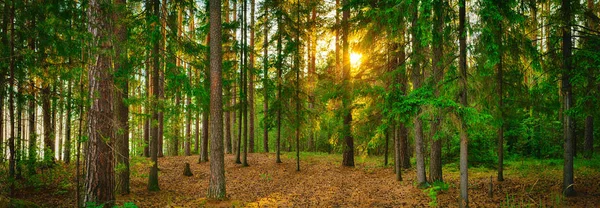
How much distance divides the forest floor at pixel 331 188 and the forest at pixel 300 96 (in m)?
0.09

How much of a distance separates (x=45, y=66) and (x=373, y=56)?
10.4 metres

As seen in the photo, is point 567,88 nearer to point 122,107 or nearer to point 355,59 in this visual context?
point 355,59

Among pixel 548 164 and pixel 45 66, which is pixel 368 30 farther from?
pixel 548 164

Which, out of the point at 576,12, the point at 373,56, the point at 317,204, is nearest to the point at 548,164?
the point at 576,12

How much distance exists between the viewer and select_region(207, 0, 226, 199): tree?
366 inches

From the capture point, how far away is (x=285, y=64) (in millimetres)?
16547

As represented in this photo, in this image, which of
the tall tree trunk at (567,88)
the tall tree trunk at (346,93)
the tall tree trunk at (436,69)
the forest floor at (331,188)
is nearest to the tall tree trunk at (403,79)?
the forest floor at (331,188)

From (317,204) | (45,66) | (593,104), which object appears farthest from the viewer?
(317,204)

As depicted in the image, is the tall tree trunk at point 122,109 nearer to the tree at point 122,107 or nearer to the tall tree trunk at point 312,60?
the tree at point 122,107

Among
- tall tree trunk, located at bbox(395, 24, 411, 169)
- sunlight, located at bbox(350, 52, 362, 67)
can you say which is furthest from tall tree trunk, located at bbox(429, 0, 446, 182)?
sunlight, located at bbox(350, 52, 362, 67)

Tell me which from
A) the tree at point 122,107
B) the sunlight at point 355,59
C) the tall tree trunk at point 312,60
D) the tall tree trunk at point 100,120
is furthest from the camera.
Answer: the tall tree trunk at point 312,60

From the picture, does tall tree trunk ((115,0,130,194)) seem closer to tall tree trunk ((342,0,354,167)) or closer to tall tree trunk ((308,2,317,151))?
tall tree trunk ((342,0,354,167))

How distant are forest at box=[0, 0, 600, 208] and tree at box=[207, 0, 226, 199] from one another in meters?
0.04

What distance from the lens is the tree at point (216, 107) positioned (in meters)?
9.29
